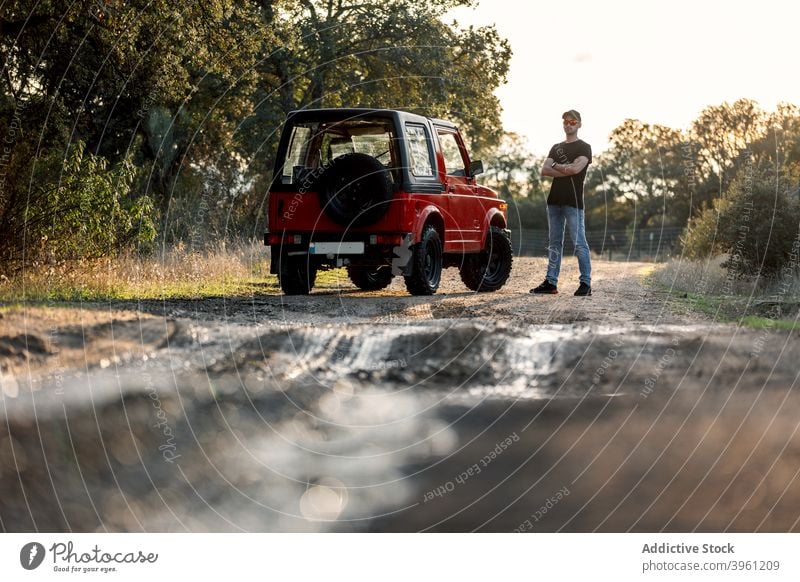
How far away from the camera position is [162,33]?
1298cm

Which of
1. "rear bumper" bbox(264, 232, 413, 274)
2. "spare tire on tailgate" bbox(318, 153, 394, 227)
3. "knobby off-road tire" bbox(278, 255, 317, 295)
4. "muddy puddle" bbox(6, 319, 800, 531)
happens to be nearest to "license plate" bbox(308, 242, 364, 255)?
"rear bumper" bbox(264, 232, 413, 274)

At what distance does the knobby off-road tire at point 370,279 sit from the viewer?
1385 cm

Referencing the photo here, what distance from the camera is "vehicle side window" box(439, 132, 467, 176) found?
12688mm

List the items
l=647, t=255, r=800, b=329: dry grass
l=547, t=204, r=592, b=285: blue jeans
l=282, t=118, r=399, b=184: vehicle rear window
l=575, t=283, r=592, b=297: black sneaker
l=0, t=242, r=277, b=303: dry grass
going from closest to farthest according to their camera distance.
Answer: l=647, t=255, r=800, b=329: dry grass
l=0, t=242, r=277, b=303: dry grass
l=547, t=204, r=592, b=285: blue jeans
l=282, t=118, r=399, b=184: vehicle rear window
l=575, t=283, r=592, b=297: black sneaker

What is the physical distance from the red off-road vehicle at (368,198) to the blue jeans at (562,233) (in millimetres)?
1343

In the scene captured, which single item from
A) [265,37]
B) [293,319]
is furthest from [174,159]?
[293,319]

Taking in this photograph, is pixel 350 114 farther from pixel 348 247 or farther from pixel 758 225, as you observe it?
pixel 758 225

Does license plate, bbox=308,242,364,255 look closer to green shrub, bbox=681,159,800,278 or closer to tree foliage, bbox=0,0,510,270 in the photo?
tree foliage, bbox=0,0,510,270

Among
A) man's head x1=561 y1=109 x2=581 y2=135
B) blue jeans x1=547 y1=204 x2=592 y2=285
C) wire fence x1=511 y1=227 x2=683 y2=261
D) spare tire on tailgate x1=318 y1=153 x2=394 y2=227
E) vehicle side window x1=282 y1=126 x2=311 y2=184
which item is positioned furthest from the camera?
wire fence x1=511 y1=227 x2=683 y2=261

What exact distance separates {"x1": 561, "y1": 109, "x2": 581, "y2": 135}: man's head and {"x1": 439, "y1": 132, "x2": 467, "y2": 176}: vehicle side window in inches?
70.4

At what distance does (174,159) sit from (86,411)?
845 inches

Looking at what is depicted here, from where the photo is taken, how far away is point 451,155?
554 inches

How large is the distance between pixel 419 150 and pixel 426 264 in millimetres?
1364

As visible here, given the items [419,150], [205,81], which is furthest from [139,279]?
[205,81]
